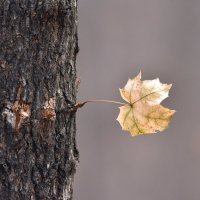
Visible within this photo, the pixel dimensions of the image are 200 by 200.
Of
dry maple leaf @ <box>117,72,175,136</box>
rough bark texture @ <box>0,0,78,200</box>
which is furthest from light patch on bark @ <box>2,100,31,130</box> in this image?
dry maple leaf @ <box>117,72,175,136</box>

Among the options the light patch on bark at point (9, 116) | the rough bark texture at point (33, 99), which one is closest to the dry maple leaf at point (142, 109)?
the rough bark texture at point (33, 99)

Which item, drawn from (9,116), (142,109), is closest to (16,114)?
(9,116)

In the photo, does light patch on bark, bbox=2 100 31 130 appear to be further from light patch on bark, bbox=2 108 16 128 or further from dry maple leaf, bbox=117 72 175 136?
dry maple leaf, bbox=117 72 175 136

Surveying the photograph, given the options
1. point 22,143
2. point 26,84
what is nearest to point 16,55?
point 26,84

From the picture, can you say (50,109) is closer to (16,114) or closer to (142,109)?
(16,114)

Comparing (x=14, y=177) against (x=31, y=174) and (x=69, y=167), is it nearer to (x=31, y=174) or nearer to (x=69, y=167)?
(x=31, y=174)

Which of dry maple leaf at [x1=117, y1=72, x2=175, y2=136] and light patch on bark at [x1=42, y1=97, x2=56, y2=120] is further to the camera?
dry maple leaf at [x1=117, y1=72, x2=175, y2=136]

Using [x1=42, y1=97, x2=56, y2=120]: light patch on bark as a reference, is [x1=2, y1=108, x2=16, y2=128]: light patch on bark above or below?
below
